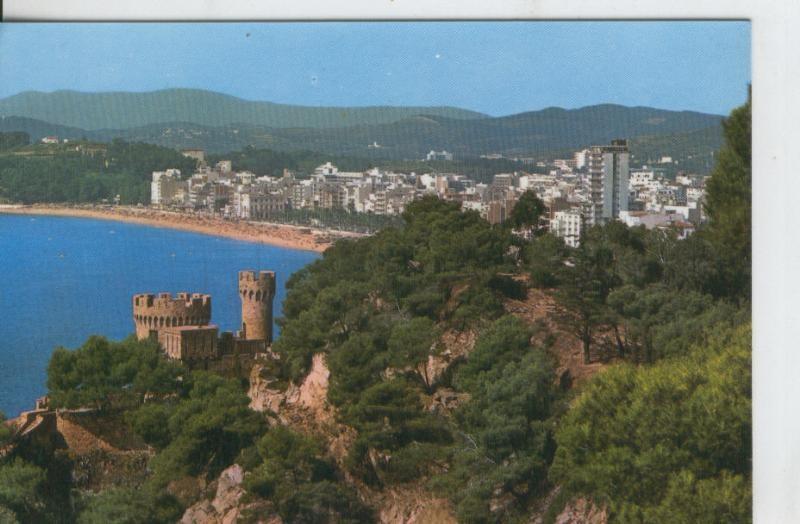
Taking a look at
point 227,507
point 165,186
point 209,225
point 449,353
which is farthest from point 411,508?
point 165,186

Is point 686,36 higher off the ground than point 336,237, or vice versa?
point 686,36

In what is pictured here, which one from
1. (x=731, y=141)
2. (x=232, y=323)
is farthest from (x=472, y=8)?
(x=232, y=323)

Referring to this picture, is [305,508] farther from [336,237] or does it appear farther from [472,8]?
[472,8]

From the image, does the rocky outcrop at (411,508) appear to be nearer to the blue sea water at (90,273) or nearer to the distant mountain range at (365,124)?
the blue sea water at (90,273)

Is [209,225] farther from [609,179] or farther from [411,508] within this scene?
[609,179]

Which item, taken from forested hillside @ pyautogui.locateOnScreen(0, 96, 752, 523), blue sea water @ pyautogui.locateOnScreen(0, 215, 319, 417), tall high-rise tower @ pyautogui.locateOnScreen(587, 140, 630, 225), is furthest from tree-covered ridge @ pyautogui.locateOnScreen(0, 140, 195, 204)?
tall high-rise tower @ pyautogui.locateOnScreen(587, 140, 630, 225)

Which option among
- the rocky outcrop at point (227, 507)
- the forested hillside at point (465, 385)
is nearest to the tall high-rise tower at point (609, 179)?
the forested hillside at point (465, 385)
